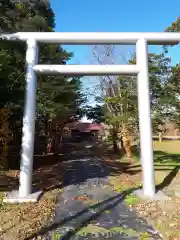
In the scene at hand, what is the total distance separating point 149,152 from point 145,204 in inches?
56.9

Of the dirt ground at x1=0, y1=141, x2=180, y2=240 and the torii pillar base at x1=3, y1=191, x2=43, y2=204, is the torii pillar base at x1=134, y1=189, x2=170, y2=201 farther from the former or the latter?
the torii pillar base at x1=3, y1=191, x2=43, y2=204

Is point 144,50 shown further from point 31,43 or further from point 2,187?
point 2,187

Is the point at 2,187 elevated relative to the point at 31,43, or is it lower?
lower

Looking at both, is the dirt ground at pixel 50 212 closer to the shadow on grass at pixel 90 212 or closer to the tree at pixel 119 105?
the shadow on grass at pixel 90 212

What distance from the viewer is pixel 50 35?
694 centimetres

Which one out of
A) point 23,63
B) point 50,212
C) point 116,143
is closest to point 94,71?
point 50,212

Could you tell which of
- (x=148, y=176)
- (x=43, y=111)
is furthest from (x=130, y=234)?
(x=43, y=111)

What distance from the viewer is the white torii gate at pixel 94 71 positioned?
6715mm

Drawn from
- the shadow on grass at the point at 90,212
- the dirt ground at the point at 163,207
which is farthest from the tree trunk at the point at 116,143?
the shadow on grass at the point at 90,212

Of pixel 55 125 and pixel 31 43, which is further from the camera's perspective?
pixel 55 125

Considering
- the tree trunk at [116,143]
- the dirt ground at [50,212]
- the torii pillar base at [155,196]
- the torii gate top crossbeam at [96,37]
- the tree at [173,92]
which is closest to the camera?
the dirt ground at [50,212]

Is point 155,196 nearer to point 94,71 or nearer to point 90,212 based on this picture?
point 90,212

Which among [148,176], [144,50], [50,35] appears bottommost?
[148,176]

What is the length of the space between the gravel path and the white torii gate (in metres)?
1.11
